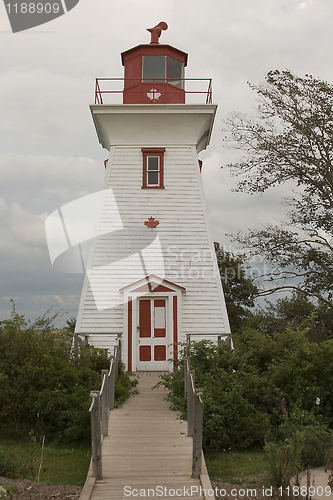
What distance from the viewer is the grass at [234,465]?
24.0 feet

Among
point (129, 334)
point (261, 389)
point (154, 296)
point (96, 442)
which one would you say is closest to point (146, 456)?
point (96, 442)

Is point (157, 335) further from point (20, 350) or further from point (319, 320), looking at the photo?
point (319, 320)

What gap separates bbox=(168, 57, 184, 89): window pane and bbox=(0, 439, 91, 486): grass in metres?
12.1

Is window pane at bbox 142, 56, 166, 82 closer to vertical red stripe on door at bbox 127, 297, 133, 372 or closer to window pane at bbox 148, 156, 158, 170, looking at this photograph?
window pane at bbox 148, 156, 158, 170

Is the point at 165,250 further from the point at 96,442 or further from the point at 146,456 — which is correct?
the point at 96,442

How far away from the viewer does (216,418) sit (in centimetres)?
853

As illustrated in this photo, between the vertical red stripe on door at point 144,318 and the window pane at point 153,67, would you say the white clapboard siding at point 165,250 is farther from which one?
the window pane at point 153,67

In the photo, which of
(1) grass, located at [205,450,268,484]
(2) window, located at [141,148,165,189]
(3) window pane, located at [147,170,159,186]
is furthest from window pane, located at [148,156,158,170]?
(1) grass, located at [205,450,268,484]

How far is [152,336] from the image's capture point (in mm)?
14469

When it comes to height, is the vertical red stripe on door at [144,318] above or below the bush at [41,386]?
above

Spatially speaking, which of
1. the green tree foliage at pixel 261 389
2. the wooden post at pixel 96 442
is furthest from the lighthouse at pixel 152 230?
the wooden post at pixel 96 442

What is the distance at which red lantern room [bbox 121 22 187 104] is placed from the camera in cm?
1602

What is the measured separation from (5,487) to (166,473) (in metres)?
2.21

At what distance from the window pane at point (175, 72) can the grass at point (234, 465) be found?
1231 centimetres
